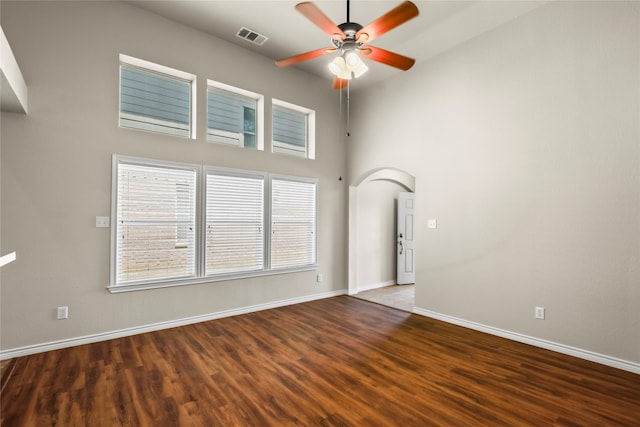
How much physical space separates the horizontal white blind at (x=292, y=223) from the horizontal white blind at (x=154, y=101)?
5.15 feet

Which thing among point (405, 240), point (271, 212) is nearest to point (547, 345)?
point (405, 240)

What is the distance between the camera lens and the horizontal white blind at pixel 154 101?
3.82 m

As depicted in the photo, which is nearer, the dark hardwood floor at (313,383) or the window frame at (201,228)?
the dark hardwood floor at (313,383)

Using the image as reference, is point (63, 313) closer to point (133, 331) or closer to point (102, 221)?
point (133, 331)

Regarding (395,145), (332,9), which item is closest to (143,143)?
(332,9)

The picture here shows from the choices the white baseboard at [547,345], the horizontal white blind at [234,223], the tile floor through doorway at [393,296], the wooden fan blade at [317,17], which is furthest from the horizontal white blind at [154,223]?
the white baseboard at [547,345]

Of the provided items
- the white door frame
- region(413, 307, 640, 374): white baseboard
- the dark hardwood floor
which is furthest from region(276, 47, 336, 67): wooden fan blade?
region(413, 307, 640, 374): white baseboard

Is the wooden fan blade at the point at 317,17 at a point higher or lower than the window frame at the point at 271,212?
higher

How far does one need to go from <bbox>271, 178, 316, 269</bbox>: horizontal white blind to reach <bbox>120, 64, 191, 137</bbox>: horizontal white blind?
5.15ft

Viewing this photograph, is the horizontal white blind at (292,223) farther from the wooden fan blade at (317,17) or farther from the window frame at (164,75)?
the wooden fan blade at (317,17)

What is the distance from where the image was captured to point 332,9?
3.61 meters

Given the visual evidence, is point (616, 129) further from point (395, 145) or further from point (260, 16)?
point (260, 16)

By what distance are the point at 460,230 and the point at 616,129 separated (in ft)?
6.16

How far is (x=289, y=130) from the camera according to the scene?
5320 millimetres
